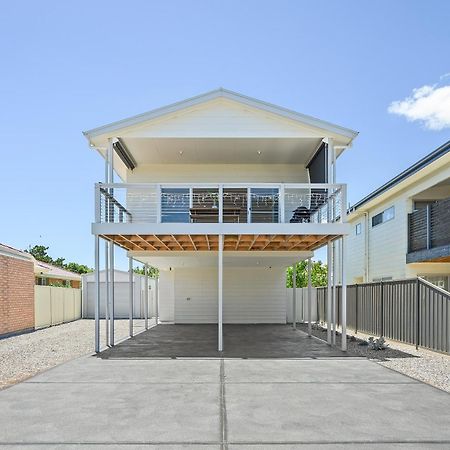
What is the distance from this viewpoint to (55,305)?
20.6 meters

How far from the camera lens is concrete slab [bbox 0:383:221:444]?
15.8ft

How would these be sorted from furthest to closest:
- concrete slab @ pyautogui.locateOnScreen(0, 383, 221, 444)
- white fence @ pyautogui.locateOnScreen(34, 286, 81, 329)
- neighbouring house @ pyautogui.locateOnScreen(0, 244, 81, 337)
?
white fence @ pyautogui.locateOnScreen(34, 286, 81, 329) < neighbouring house @ pyautogui.locateOnScreen(0, 244, 81, 337) < concrete slab @ pyautogui.locateOnScreen(0, 383, 221, 444)

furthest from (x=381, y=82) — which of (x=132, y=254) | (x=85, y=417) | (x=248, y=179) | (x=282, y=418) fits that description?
(x=85, y=417)

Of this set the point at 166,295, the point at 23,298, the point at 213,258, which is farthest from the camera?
the point at 166,295

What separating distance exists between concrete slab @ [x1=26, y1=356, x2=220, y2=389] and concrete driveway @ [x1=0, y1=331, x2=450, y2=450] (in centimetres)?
2

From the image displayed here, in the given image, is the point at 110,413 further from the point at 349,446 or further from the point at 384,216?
the point at 384,216

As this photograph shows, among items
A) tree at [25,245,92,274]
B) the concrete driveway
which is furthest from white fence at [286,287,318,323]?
tree at [25,245,92,274]

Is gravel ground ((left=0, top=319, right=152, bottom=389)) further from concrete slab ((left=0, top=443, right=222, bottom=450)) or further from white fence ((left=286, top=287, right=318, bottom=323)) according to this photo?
white fence ((left=286, top=287, right=318, bottom=323))

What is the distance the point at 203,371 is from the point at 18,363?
13.9 feet

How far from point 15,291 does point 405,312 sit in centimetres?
1237

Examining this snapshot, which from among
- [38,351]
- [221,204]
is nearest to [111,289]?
[38,351]

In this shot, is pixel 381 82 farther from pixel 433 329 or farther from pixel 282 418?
pixel 282 418

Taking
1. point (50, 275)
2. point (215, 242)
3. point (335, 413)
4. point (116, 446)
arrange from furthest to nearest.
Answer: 1. point (50, 275)
2. point (215, 242)
3. point (335, 413)
4. point (116, 446)

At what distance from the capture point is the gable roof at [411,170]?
44.5 ft
